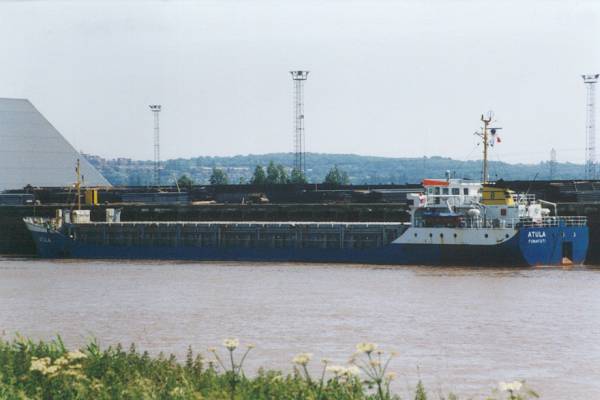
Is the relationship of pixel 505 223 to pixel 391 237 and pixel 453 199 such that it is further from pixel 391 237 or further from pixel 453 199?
pixel 391 237

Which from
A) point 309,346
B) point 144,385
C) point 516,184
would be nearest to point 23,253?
point 516,184

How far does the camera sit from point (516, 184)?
6931 centimetres

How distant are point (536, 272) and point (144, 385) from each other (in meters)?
32.9

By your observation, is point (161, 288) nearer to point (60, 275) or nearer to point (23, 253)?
point (60, 275)

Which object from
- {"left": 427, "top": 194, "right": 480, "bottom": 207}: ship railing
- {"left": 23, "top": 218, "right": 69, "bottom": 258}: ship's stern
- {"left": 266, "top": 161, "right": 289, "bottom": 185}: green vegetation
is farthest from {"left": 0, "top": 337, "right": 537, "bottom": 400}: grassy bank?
{"left": 266, "top": 161, "right": 289, "bottom": 185}: green vegetation

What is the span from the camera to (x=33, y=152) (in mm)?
109250

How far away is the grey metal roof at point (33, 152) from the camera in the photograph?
106 metres

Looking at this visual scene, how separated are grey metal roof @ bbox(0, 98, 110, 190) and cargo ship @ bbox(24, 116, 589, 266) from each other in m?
43.9

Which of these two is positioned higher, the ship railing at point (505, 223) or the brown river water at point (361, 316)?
the ship railing at point (505, 223)

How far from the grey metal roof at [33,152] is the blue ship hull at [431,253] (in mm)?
49012

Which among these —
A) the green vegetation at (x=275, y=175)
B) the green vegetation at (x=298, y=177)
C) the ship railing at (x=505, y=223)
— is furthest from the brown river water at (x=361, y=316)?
the green vegetation at (x=275, y=175)

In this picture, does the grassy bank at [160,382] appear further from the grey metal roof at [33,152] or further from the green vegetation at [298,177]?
the grey metal roof at [33,152]

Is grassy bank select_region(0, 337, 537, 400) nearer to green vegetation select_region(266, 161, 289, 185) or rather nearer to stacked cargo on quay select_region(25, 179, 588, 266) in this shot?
stacked cargo on quay select_region(25, 179, 588, 266)

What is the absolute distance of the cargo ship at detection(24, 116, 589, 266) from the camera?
1839 inches
